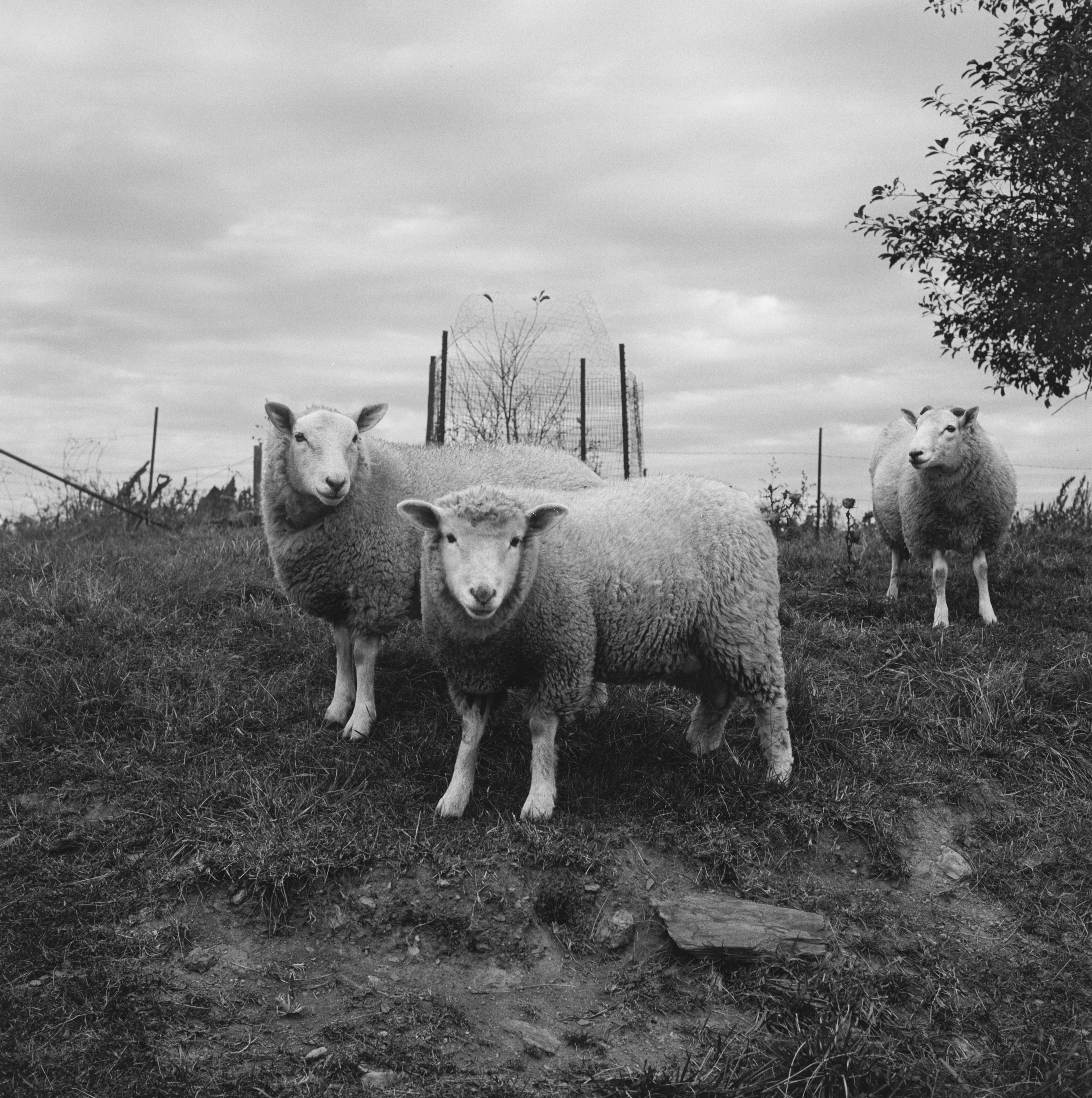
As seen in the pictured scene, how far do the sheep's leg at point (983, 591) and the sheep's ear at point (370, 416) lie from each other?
5013 mm

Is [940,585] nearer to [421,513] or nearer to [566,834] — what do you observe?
[566,834]

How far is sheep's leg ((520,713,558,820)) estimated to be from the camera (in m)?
5.21

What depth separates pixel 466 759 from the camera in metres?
5.36

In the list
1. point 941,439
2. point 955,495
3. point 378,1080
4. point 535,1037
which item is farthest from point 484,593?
point 955,495

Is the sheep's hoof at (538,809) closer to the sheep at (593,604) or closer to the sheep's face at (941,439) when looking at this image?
the sheep at (593,604)

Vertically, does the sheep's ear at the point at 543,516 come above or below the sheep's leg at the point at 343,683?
above

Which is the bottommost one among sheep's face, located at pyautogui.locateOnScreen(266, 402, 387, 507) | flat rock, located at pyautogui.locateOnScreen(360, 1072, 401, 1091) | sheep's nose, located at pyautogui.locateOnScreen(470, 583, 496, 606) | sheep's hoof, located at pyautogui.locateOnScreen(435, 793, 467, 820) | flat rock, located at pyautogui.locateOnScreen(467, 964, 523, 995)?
flat rock, located at pyautogui.locateOnScreen(360, 1072, 401, 1091)

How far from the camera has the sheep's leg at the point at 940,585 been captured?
8766 millimetres

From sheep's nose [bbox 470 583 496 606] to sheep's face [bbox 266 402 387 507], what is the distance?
1.67 metres

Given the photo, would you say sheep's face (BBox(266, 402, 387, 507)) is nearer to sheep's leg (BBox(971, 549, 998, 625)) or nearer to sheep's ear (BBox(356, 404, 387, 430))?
sheep's ear (BBox(356, 404, 387, 430))

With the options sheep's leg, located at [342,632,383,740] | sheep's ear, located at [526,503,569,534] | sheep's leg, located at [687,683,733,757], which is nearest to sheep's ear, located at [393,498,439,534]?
sheep's ear, located at [526,503,569,534]

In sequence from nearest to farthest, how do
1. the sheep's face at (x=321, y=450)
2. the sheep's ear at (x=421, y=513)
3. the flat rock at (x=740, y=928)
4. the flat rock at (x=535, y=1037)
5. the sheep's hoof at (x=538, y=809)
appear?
1. the flat rock at (x=535, y=1037)
2. the flat rock at (x=740, y=928)
3. the sheep's ear at (x=421, y=513)
4. the sheep's hoof at (x=538, y=809)
5. the sheep's face at (x=321, y=450)

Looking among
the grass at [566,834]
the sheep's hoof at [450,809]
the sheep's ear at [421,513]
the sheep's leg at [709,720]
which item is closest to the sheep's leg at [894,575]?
the grass at [566,834]

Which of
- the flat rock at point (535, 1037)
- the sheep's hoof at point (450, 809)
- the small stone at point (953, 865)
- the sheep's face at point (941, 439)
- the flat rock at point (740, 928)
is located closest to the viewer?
the flat rock at point (535, 1037)
